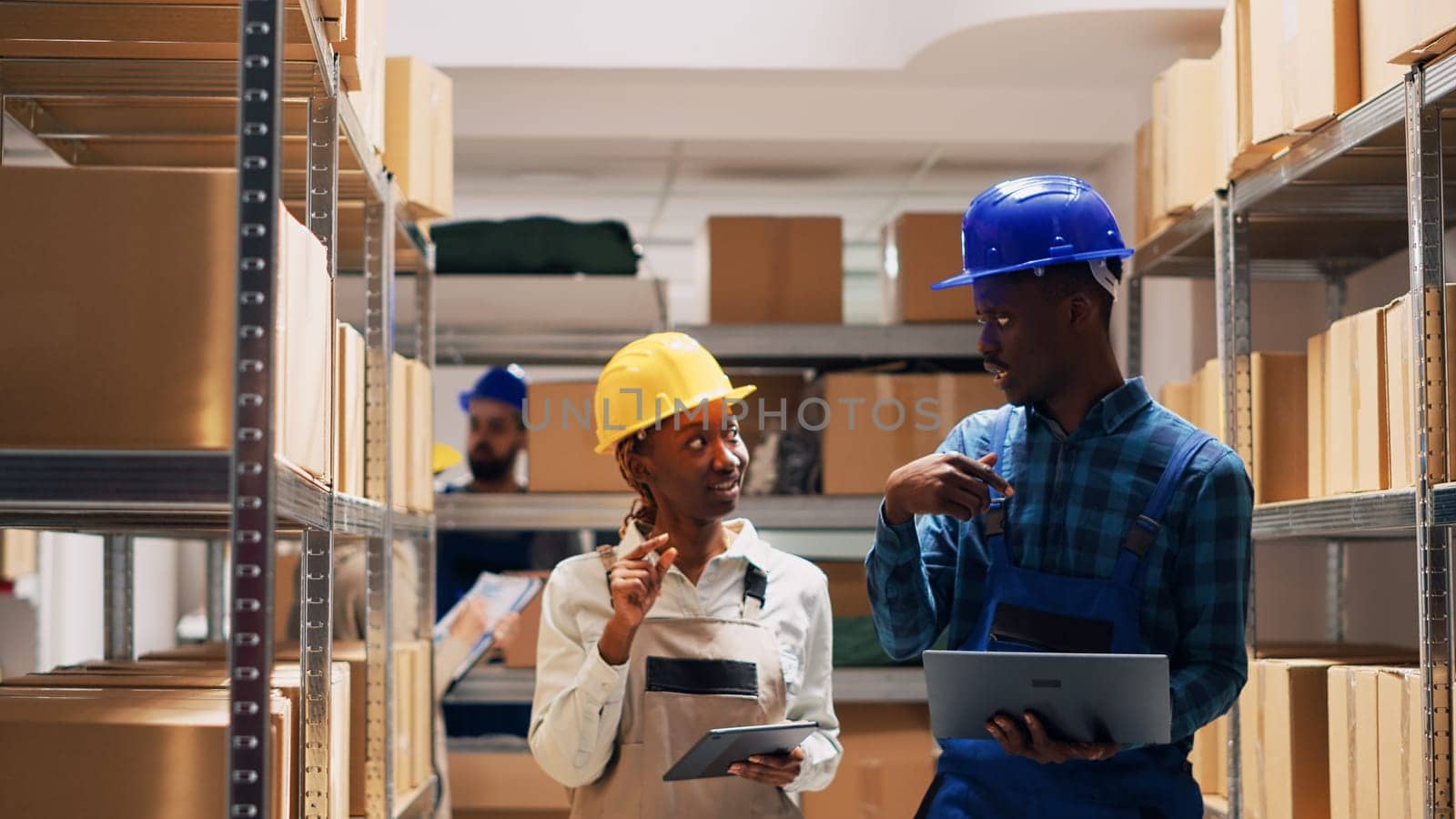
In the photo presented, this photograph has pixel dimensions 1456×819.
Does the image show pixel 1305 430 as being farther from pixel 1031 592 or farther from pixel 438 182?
pixel 438 182

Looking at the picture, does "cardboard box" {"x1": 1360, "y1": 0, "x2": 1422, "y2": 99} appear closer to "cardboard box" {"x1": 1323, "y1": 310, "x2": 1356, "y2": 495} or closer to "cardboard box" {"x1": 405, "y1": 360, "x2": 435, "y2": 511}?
"cardboard box" {"x1": 1323, "y1": 310, "x2": 1356, "y2": 495}

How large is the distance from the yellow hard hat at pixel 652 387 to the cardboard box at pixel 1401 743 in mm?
1322

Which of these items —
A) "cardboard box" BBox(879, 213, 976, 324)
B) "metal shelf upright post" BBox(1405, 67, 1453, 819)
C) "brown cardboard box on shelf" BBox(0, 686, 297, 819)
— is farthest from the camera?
"cardboard box" BBox(879, 213, 976, 324)

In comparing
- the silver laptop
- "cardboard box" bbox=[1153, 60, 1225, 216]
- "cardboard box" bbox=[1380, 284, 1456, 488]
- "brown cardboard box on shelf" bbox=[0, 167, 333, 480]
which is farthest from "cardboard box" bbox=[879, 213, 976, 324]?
"brown cardboard box on shelf" bbox=[0, 167, 333, 480]

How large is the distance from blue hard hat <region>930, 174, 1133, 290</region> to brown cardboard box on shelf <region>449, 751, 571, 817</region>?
111 inches

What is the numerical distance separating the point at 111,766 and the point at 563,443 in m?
2.92

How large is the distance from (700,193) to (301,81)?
4037mm

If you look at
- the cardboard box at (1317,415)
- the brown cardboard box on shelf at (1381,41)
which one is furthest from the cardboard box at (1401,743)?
the brown cardboard box on shelf at (1381,41)

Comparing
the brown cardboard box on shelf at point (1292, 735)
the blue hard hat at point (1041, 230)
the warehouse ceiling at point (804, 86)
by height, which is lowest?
the brown cardboard box on shelf at point (1292, 735)

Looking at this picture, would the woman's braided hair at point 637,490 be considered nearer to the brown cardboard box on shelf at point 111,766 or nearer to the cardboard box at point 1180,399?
the brown cardboard box on shelf at point 111,766

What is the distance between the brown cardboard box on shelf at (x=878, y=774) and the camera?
4660 millimetres

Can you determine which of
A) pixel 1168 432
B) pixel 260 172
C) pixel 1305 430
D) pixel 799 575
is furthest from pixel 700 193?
pixel 260 172

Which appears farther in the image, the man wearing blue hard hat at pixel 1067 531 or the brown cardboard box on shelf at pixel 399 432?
the brown cardboard box on shelf at pixel 399 432

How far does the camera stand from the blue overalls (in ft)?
7.41
